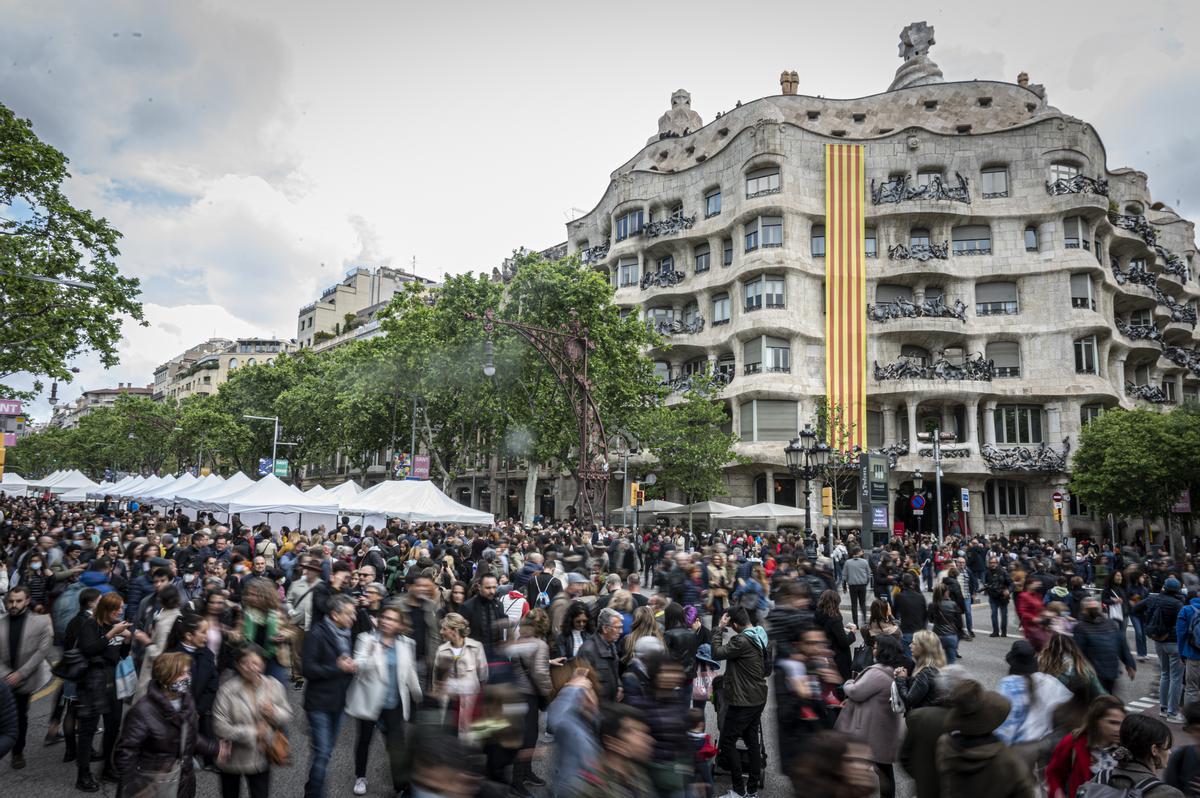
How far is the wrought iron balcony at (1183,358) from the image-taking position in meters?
45.6

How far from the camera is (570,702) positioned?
4891 millimetres

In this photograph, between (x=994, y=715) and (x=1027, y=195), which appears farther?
(x=1027, y=195)

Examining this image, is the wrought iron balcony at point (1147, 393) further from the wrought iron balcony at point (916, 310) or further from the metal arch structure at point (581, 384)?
the metal arch structure at point (581, 384)

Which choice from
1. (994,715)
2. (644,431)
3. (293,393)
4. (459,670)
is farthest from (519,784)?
(293,393)

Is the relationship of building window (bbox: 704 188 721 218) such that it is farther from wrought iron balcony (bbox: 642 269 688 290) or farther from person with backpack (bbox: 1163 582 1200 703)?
person with backpack (bbox: 1163 582 1200 703)

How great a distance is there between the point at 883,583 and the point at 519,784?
9712 millimetres

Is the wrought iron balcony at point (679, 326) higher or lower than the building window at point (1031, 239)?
lower

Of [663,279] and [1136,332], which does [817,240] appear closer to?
[663,279]

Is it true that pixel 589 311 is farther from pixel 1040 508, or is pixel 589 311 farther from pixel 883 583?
pixel 1040 508

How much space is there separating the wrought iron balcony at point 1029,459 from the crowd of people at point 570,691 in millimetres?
28383

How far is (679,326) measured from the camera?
42438 millimetres

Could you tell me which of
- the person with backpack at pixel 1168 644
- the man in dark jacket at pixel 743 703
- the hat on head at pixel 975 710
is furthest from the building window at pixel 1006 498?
the hat on head at pixel 975 710

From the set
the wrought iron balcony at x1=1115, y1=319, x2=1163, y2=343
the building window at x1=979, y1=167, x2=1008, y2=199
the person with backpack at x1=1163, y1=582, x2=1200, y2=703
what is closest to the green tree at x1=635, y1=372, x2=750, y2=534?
the building window at x1=979, y1=167, x2=1008, y2=199

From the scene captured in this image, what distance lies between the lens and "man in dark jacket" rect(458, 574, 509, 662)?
8008 mm
